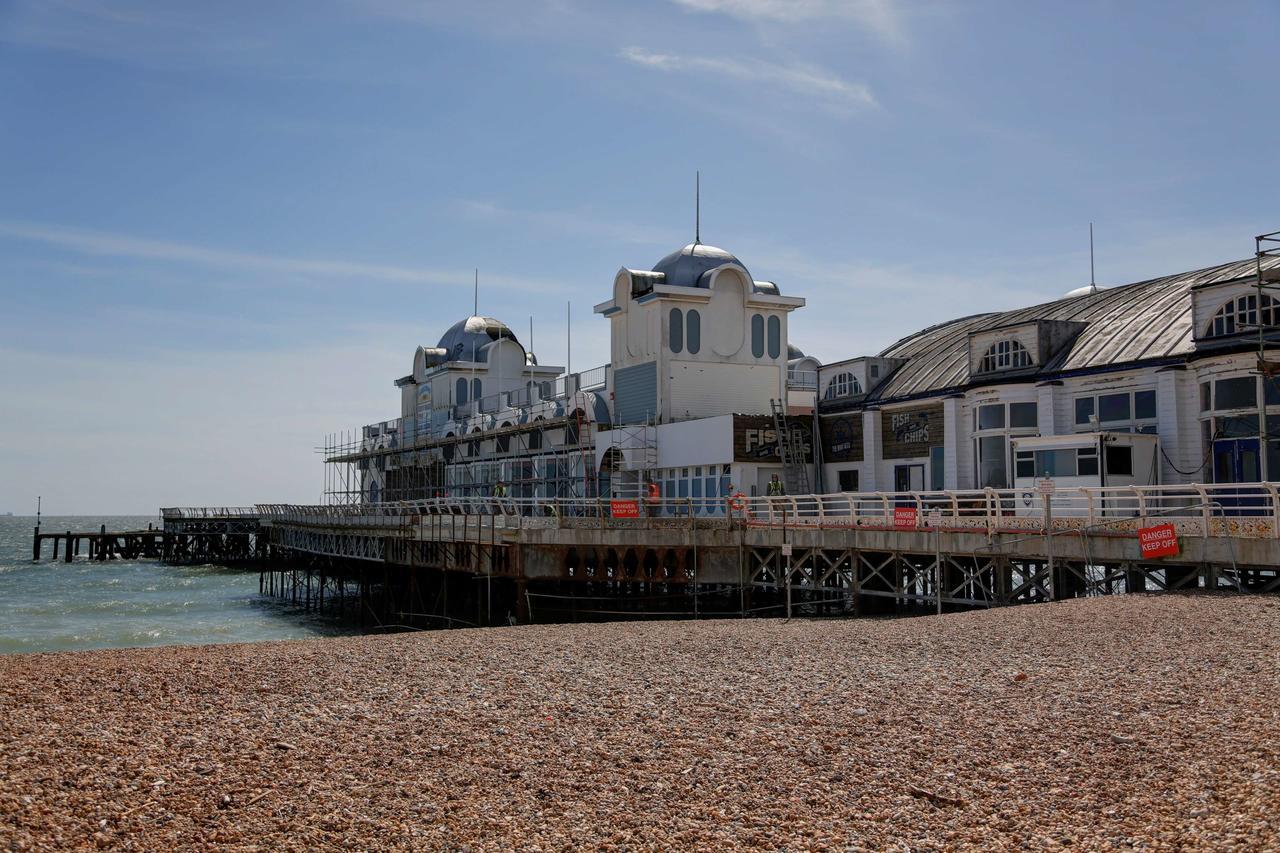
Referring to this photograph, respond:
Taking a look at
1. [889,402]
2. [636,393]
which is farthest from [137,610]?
[889,402]

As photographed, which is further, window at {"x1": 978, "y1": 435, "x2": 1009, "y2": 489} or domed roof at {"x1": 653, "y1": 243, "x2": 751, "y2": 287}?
domed roof at {"x1": 653, "y1": 243, "x2": 751, "y2": 287}

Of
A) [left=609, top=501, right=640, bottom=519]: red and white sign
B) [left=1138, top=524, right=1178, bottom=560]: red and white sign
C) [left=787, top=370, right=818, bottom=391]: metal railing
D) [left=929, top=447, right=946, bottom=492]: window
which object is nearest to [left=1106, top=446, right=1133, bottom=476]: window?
[left=929, top=447, right=946, bottom=492]: window

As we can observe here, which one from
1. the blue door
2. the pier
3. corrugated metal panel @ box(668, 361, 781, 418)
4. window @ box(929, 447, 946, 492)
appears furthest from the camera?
corrugated metal panel @ box(668, 361, 781, 418)

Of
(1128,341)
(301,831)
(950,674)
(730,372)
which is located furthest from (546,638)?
(730,372)

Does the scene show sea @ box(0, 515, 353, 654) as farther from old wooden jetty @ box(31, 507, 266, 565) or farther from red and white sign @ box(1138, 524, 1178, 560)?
red and white sign @ box(1138, 524, 1178, 560)

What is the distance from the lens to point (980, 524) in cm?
2503

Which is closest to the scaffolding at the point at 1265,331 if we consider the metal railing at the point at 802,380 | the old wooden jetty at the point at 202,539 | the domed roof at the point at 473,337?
the metal railing at the point at 802,380

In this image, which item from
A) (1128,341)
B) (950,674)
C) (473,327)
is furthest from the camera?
(473,327)

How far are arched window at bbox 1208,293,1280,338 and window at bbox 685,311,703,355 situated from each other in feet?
69.2

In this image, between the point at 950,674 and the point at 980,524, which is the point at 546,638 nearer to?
the point at 950,674

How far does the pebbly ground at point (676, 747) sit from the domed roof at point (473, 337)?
50.4 metres

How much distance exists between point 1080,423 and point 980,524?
898cm

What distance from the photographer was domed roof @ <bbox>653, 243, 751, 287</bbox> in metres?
46.8

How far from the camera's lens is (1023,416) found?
1319 inches
